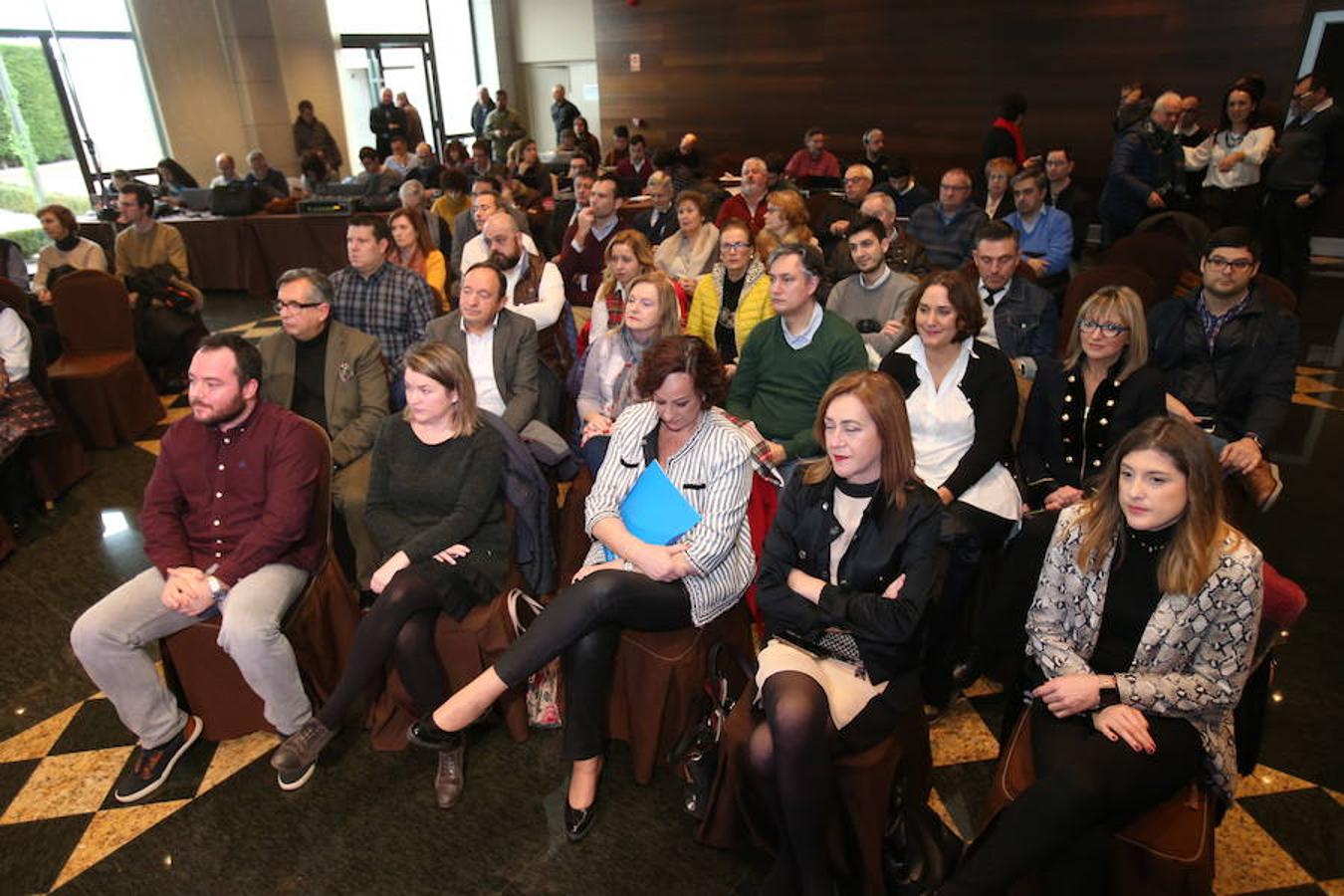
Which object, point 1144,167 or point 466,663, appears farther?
point 1144,167

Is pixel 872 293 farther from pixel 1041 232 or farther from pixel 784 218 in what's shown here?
pixel 1041 232

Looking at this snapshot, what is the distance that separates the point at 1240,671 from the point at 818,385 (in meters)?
1.66

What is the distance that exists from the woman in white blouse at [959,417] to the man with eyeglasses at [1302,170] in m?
5.29

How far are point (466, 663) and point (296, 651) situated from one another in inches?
21.7

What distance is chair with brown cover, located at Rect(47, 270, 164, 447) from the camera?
4.71 m

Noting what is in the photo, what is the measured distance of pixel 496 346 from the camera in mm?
3453

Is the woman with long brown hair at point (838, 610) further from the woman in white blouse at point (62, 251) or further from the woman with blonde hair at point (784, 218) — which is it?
the woman in white blouse at point (62, 251)

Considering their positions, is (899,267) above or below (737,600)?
above

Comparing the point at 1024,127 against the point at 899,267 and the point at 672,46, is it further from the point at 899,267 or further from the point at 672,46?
the point at 899,267

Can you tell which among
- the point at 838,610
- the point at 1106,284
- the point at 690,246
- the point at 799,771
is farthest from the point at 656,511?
the point at 690,246

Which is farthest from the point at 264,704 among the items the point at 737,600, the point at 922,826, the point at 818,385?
the point at 818,385

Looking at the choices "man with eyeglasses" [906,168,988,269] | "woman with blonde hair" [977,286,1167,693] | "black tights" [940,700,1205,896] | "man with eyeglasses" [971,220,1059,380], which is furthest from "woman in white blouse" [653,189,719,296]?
"black tights" [940,700,1205,896]

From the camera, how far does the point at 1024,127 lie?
9.32m

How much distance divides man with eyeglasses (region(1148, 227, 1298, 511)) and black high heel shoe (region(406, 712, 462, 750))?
2.57 m
